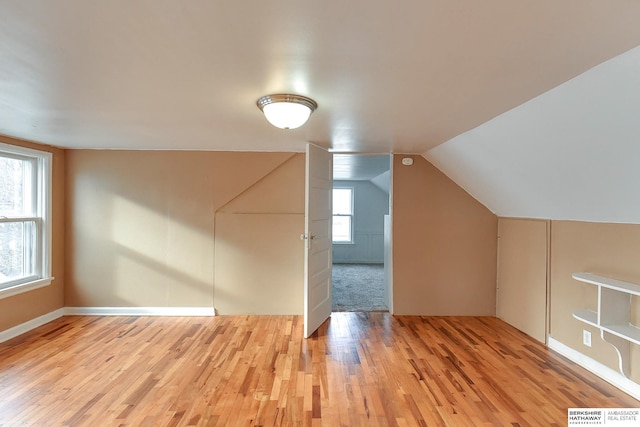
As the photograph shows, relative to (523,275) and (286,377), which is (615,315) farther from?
(286,377)

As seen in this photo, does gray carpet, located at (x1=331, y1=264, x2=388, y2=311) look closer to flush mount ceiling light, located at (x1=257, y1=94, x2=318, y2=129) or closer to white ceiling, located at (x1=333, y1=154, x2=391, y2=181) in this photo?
white ceiling, located at (x1=333, y1=154, x2=391, y2=181)

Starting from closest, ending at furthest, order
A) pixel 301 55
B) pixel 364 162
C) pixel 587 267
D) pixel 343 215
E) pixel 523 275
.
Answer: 1. pixel 301 55
2. pixel 587 267
3. pixel 523 275
4. pixel 364 162
5. pixel 343 215

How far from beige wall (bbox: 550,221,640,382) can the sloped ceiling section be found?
114 millimetres

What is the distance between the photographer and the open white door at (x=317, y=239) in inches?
133

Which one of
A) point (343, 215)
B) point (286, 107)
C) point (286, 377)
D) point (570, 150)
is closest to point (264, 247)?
point (286, 377)

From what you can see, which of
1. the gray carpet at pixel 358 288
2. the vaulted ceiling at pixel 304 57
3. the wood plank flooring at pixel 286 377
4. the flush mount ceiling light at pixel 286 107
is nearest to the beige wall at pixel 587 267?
the wood plank flooring at pixel 286 377

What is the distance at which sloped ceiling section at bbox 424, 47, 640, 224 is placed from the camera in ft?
5.34

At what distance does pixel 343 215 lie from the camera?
8172 mm

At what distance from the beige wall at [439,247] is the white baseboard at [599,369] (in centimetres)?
101

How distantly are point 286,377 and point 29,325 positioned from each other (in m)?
2.92

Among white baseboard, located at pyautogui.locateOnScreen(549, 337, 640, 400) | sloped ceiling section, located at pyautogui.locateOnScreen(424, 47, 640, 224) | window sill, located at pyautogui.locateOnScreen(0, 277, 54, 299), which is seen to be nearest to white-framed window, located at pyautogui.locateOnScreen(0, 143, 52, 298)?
window sill, located at pyautogui.locateOnScreen(0, 277, 54, 299)

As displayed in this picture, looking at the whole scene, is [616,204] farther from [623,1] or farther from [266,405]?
[266,405]

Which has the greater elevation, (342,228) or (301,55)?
(301,55)

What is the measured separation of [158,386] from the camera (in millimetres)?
2432
